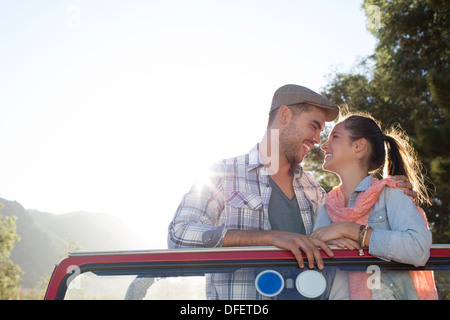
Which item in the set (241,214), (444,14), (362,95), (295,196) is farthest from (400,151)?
(362,95)

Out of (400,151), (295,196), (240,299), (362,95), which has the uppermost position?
(362,95)

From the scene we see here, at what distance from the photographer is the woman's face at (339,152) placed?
10.2ft

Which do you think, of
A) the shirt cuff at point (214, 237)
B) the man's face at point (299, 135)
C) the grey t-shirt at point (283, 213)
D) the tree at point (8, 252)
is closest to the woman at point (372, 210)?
the grey t-shirt at point (283, 213)

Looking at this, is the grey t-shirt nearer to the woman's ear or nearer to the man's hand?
the woman's ear

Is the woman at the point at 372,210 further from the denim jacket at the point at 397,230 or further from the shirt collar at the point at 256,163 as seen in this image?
the shirt collar at the point at 256,163

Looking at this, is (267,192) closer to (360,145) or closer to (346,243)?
(360,145)

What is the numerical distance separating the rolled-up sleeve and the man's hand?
23cm

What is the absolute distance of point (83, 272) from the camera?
1934 millimetres

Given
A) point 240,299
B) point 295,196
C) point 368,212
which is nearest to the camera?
point 240,299

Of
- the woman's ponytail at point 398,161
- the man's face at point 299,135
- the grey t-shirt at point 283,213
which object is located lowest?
the grey t-shirt at point 283,213

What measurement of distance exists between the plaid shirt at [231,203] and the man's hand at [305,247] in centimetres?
57

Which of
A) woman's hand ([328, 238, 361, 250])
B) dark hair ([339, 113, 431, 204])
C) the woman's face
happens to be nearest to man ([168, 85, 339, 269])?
woman's hand ([328, 238, 361, 250])

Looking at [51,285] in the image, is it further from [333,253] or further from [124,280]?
[333,253]
